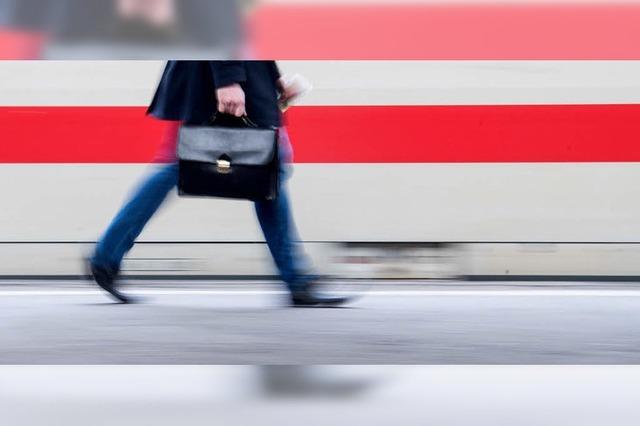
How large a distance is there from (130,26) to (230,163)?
638 mm

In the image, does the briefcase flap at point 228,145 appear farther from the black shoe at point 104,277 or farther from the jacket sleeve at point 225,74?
the black shoe at point 104,277

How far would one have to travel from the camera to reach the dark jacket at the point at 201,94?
5254 mm

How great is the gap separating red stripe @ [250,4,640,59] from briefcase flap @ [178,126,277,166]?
0.96 m

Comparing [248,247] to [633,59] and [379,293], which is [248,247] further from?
[633,59]

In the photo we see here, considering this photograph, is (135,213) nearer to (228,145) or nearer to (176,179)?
(176,179)

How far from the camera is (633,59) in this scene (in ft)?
21.1

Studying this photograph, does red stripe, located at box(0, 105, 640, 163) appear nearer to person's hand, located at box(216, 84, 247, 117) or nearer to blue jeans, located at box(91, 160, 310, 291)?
blue jeans, located at box(91, 160, 310, 291)

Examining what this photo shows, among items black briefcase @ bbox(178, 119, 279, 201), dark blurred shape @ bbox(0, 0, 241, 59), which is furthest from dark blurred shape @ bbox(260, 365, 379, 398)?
dark blurred shape @ bbox(0, 0, 241, 59)

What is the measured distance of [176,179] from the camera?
5305 millimetres

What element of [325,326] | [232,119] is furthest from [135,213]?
[325,326]

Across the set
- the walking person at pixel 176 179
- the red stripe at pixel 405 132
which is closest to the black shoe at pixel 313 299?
the walking person at pixel 176 179

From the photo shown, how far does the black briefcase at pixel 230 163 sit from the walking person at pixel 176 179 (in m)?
0.11

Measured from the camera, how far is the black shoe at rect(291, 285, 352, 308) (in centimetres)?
539

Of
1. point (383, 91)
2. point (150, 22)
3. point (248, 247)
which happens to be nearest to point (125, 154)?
point (248, 247)
